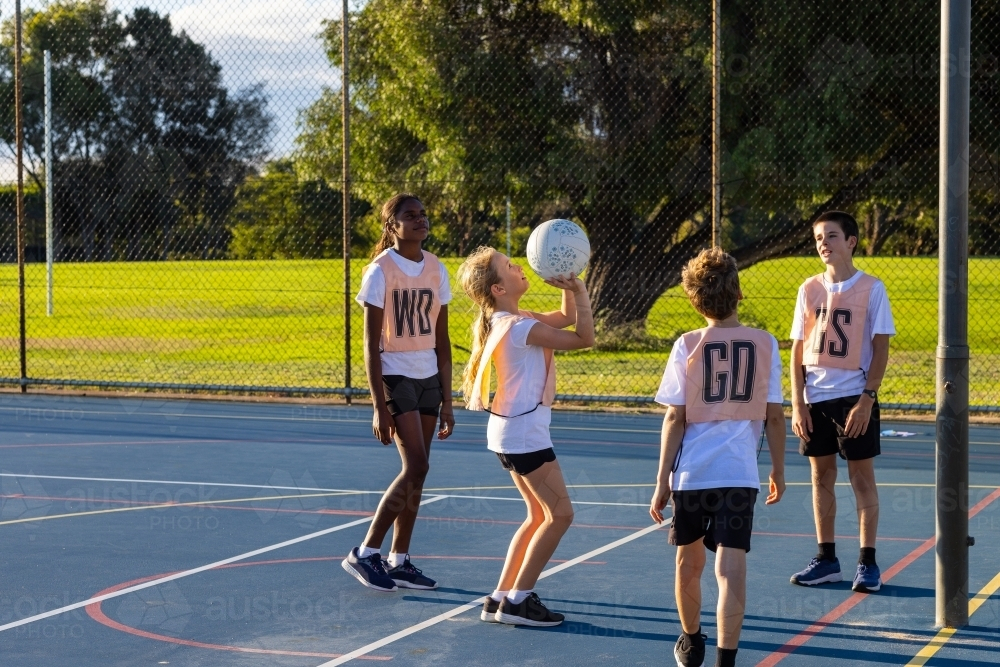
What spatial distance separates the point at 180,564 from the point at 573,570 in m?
2.11

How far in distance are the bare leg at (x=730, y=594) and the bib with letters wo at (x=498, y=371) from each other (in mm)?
1224

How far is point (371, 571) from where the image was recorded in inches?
261

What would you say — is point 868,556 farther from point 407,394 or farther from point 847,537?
point 407,394

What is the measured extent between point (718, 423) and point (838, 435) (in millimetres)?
1795

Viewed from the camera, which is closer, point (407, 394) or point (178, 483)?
point (407, 394)

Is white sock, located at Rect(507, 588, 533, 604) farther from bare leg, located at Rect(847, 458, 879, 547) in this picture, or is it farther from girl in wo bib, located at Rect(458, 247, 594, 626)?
bare leg, located at Rect(847, 458, 879, 547)

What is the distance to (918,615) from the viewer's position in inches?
240

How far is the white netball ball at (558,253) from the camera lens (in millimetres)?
6016

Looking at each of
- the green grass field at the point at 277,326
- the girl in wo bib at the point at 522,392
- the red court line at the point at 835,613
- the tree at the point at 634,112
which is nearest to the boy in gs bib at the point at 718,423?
the red court line at the point at 835,613

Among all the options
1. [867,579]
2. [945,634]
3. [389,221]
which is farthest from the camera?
[389,221]

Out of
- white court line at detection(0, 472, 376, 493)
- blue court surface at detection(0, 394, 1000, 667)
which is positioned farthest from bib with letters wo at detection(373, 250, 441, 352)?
white court line at detection(0, 472, 376, 493)

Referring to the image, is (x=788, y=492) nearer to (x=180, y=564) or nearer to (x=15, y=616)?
(x=180, y=564)

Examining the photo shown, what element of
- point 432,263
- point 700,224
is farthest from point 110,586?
point 700,224

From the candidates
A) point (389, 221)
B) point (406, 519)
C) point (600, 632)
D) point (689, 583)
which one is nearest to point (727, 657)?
point (689, 583)
